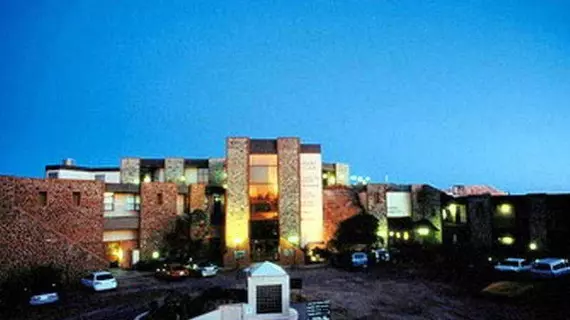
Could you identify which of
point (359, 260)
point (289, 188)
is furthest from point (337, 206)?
point (359, 260)

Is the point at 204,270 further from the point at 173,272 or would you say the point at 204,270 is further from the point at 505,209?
the point at 505,209

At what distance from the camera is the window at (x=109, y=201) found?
38.0m

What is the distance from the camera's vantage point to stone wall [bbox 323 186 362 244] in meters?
44.2

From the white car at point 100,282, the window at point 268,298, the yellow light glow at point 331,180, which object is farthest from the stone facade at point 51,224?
the yellow light glow at point 331,180

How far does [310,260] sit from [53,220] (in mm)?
22269

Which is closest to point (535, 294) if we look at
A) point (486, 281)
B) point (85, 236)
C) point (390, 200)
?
point (486, 281)

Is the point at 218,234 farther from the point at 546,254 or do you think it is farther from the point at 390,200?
the point at 546,254

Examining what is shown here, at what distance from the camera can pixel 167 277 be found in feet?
108

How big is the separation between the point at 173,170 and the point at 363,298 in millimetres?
31827

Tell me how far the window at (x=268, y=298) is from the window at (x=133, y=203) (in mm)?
25539

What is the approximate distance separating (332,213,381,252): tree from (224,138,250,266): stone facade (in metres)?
9.07

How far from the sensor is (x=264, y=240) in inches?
1649

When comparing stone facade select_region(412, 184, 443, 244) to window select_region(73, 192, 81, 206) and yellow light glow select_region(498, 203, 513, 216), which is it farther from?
window select_region(73, 192, 81, 206)

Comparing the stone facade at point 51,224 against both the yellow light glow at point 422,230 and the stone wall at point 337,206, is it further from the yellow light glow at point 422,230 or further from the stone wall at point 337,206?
the yellow light glow at point 422,230
